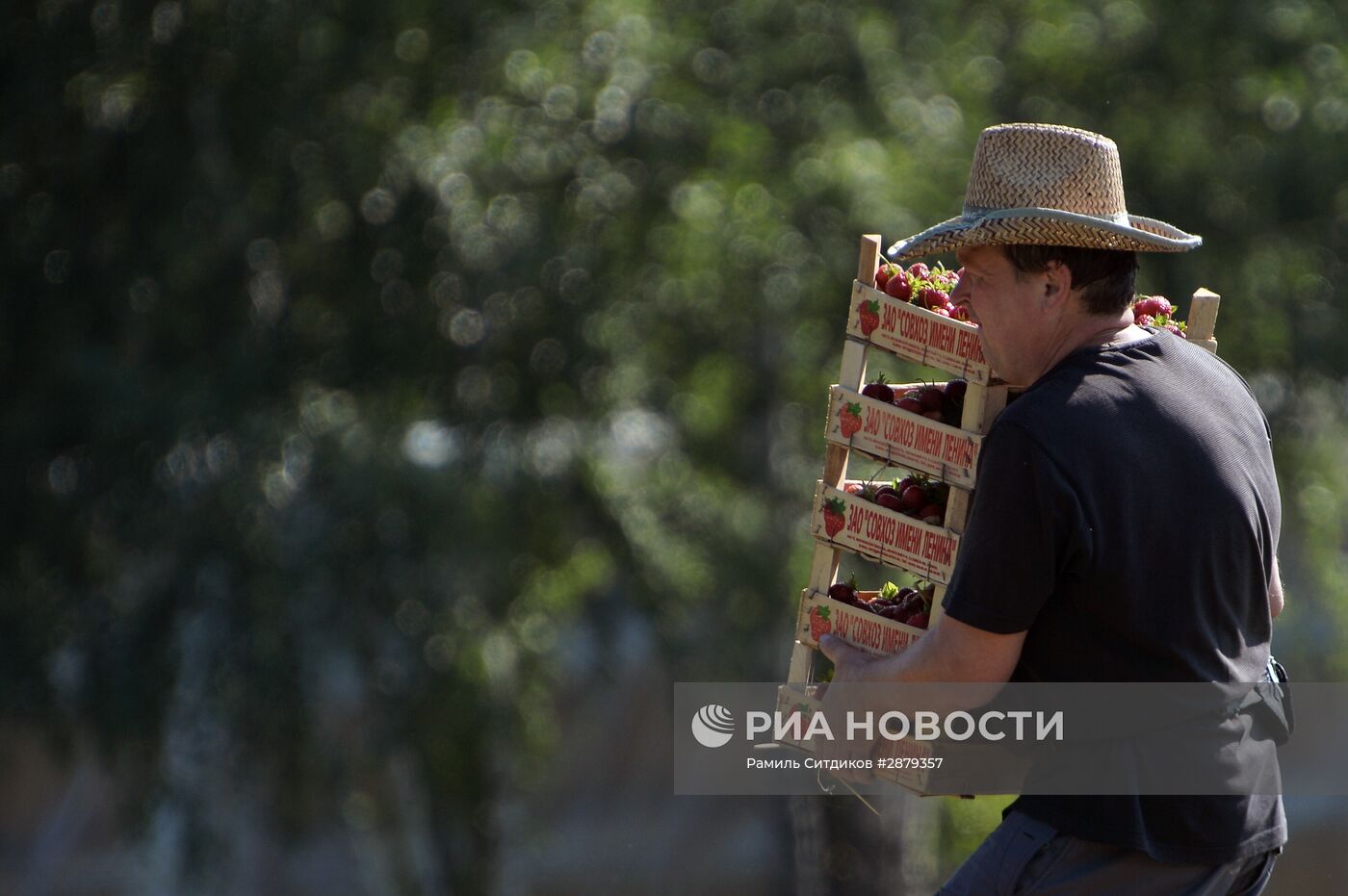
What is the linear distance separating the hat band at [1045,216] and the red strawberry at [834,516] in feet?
1.60

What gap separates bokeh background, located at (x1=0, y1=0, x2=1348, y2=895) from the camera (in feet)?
15.4

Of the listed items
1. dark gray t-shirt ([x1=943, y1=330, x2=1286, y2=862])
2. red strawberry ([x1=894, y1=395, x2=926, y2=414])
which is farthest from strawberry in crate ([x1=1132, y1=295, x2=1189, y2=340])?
dark gray t-shirt ([x1=943, y1=330, x2=1286, y2=862])

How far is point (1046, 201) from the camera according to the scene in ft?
6.55

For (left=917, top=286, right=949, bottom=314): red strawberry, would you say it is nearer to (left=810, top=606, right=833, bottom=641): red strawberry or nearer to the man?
the man

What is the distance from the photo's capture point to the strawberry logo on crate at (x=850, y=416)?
226 centimetres

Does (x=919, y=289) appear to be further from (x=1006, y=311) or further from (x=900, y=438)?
(x=1006, y=311)

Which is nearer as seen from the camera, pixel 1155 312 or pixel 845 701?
pixel 845 701

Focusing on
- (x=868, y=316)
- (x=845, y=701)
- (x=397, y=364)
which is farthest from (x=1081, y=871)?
(x=397, y=364)

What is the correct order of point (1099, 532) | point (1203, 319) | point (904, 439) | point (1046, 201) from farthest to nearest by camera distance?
point (1203, 319)
point (904, 439)
point (1046, 201)
point (1099, 532)

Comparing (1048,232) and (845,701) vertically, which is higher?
(1048,232)

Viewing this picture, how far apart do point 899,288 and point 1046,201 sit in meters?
0.33

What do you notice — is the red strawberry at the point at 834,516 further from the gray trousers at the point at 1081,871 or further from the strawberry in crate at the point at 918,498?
the gray trousers at the point at 1081,871

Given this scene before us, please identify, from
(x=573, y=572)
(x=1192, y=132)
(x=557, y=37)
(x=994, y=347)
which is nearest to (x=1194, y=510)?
(x=994, y=347)

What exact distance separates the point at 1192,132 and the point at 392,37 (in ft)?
9.15
